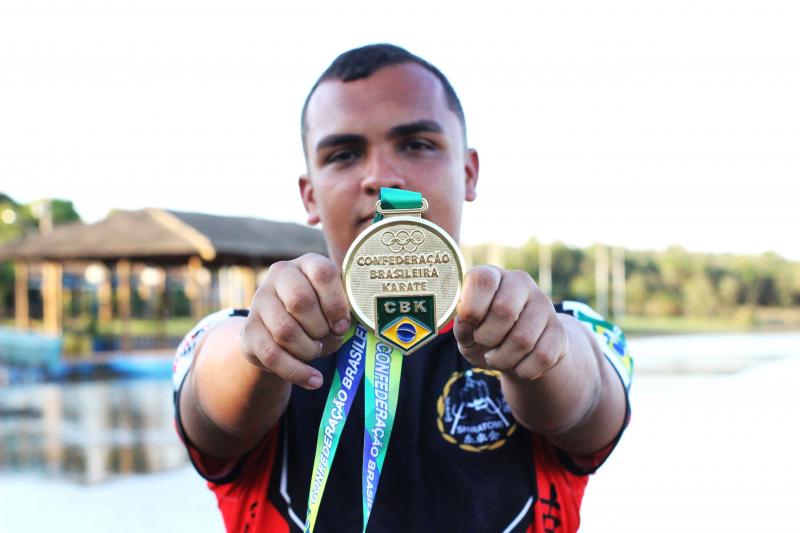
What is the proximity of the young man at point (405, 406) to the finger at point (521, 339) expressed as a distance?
0.20m

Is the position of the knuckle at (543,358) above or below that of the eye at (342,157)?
below

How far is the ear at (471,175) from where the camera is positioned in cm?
176

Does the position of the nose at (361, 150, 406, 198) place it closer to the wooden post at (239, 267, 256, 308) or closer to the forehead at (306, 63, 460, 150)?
the forehead at (306, 63, 460, 150)

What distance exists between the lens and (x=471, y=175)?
1.79m

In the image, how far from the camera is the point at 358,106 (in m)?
1.43

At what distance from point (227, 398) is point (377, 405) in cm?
29

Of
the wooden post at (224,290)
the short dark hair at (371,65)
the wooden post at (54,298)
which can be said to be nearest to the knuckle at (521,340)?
the short dark hair at (371,65)

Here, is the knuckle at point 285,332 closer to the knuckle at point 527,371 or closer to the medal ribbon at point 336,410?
the medal ribbon at point 336,410

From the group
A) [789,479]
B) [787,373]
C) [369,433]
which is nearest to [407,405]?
[369,433]

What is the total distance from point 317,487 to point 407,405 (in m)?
0.38

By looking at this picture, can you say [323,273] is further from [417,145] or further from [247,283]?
[247,283]

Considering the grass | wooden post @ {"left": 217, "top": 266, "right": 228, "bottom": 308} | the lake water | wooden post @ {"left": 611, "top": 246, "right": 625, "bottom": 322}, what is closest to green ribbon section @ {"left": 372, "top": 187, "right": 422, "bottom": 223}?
the lake water

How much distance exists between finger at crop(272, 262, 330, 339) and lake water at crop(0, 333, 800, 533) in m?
4.19

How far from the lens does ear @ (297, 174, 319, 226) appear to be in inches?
66.9
